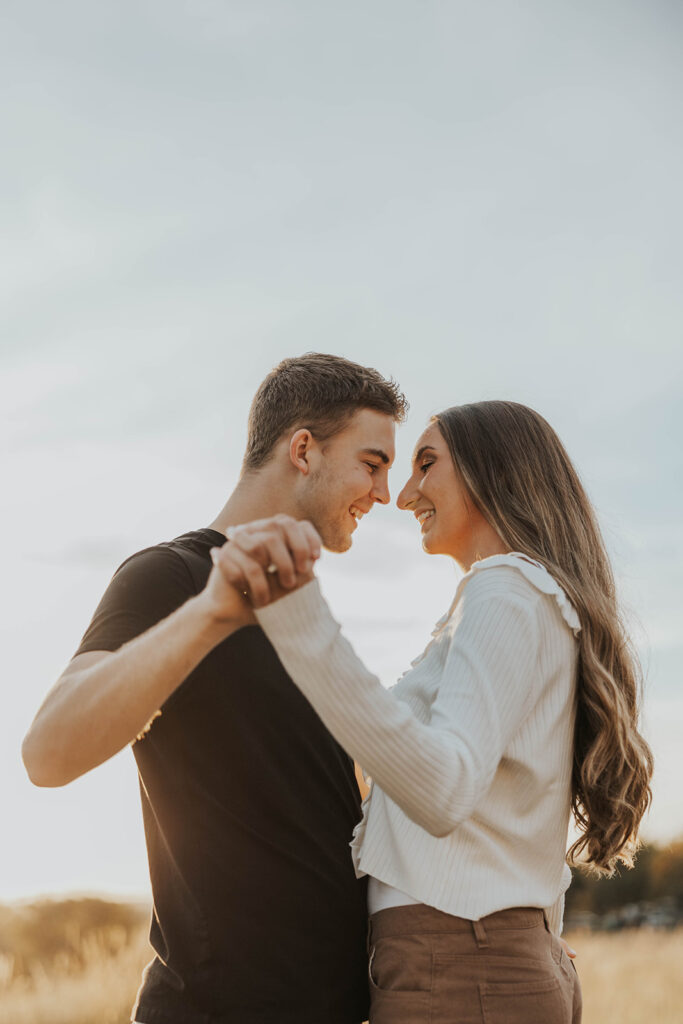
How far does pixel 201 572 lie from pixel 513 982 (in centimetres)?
133

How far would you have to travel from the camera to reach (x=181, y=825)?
2.50 m

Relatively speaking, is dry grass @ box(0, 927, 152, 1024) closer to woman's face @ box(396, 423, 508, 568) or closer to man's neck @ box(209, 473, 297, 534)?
man's neck @ box(209, 473, 297, 534)

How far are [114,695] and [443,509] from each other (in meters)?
1.43

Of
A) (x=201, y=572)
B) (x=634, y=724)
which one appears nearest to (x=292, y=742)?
(x=201, y=572)

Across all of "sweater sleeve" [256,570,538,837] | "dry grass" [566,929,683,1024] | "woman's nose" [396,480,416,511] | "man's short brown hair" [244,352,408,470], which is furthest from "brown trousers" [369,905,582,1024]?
"dry grass" [566,929,683,1024]

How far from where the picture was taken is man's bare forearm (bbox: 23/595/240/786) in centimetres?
185

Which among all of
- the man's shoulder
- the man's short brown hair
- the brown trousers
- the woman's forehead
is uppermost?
the man's short brown hair

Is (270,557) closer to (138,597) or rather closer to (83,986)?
(138,597)

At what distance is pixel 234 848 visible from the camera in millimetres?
2482

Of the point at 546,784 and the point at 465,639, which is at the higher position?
the point at 465,639

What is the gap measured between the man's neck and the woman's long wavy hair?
602 mm

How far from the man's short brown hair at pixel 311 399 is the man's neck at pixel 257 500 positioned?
89mm

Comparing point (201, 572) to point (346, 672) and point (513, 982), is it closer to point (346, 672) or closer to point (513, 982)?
point (346, 672)

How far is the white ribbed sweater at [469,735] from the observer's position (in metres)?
1.74
